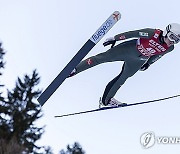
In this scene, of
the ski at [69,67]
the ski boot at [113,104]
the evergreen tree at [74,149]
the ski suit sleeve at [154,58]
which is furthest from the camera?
the evergreen tree at [74,149]

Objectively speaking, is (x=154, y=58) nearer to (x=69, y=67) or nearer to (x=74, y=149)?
(x=69, y=67)

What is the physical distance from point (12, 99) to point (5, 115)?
2017mm

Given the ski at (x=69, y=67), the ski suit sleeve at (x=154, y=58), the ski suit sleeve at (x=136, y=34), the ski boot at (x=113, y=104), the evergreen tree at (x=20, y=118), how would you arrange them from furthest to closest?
the evergreen tree at (x=20, y=118) → the ski boot at (x=113, y=104) → the ski suit sleeve at (x=154, y=58) → the ski suit sleeve at (x=136, y=34) → the ski at (x=69, y=67)

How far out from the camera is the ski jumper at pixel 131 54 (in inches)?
298

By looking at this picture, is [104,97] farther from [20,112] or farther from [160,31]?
[20,112]

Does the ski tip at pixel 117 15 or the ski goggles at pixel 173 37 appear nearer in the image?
the ski goggles at pixel 173 37

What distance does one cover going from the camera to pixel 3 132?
19.2 m

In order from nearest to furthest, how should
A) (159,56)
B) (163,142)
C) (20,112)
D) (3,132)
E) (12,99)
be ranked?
(159,56) → (163,142) → (3,132) → (20,112) → (12,99)

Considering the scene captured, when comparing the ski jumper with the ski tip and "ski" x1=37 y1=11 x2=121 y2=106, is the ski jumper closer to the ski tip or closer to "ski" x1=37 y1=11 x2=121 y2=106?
the ski tip

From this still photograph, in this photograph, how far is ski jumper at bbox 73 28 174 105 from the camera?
7.56 m

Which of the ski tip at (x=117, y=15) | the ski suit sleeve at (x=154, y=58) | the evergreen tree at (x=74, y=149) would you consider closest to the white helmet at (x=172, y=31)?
the ski suit sleeve at (x=154, y=58)

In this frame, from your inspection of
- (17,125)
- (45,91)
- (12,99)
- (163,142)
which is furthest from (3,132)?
(45,91)

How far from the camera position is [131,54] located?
8039mm

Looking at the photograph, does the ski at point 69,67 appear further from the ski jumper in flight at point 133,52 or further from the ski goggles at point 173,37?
the ski goggles at point 173,37
